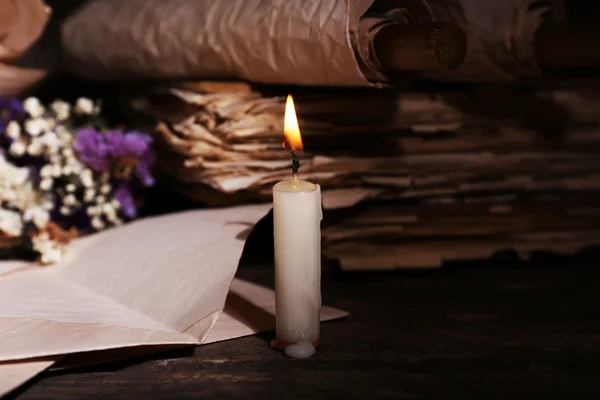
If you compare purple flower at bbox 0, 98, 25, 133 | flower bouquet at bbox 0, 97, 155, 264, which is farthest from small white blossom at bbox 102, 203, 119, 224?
purple flower at bbox 0, 98, 25, 133

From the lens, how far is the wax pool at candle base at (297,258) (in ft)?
3.02

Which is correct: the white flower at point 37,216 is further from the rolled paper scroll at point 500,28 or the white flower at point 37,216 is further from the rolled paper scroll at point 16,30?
the rolled paper scroll at point 500,28

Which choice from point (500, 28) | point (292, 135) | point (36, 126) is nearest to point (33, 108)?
point (36, 126)

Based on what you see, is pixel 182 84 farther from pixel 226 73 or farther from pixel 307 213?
pixel 307 213

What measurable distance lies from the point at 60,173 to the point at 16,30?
268 millimetres

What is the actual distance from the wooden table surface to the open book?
31mm

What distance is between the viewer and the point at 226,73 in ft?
4.43

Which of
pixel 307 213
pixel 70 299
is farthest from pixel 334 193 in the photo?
pixel 70 299

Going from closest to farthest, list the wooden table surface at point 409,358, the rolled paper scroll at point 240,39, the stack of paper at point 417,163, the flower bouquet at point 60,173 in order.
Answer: the wooden table surface at point 409,358, the rolled paper scroll at point 240,39, the stack of paper at point 417,163, the flower bouquet at point 60,173

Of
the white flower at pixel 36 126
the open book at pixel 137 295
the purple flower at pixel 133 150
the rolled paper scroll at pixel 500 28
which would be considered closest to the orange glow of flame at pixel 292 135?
the open book at pixel 137 295

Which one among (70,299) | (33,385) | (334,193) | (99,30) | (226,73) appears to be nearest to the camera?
(33,385)

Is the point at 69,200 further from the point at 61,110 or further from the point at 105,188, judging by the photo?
the point at 61,110

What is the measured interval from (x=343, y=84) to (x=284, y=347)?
431mm

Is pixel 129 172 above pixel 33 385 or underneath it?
above
